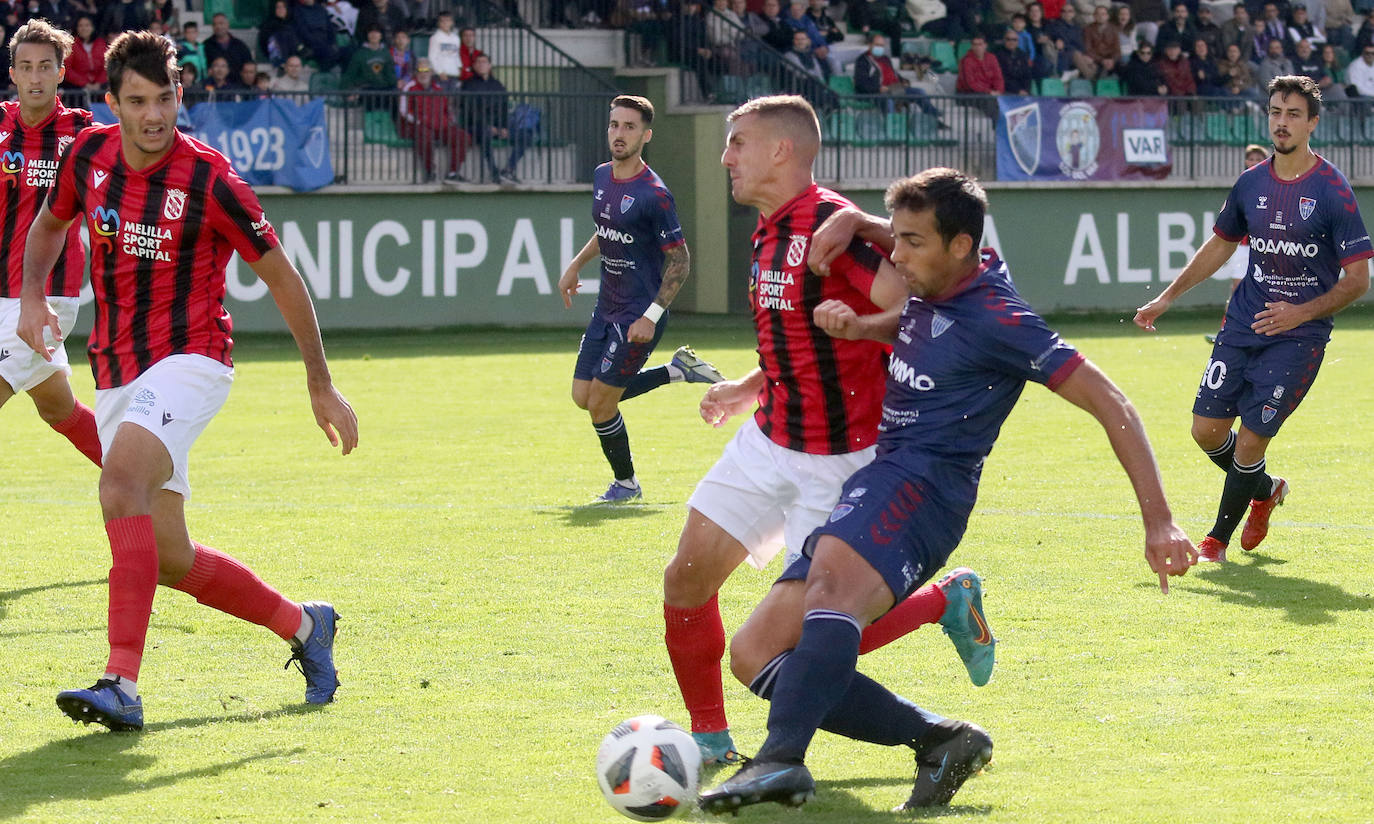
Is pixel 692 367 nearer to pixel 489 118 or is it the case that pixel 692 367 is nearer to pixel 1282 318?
pixel 1282 318

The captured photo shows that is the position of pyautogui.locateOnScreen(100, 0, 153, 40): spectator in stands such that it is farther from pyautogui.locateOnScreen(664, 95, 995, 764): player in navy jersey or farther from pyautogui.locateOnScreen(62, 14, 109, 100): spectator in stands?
pyautogui.locateOnScreen(664, 95, 995, 764): player in navy jersey

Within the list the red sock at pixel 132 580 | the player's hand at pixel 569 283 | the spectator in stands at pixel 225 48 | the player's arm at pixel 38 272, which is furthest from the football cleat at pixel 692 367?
the spectator in stands at pixel 225 48

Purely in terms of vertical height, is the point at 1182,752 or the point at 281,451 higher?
the point at 1182,752

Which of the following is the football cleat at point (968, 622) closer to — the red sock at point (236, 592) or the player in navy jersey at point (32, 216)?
the red sock at point (236, 592)

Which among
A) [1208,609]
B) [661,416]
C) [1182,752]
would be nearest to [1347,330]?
[661,416]

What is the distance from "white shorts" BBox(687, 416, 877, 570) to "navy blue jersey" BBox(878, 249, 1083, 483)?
0.36 m

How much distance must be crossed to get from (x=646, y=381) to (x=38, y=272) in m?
5.25

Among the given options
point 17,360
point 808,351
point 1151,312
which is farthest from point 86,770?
point 1151,312

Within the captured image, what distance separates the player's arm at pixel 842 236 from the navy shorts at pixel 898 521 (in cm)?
59

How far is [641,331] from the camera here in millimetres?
10117

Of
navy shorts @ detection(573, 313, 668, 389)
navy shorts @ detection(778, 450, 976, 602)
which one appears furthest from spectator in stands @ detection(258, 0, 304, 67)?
navy shorts @ detection(778, 450, 976, 602)

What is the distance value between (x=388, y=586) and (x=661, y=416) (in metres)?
6.88

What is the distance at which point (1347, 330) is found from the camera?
885 inches

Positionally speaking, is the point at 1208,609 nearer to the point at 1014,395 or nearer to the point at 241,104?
the point at 1014,395
